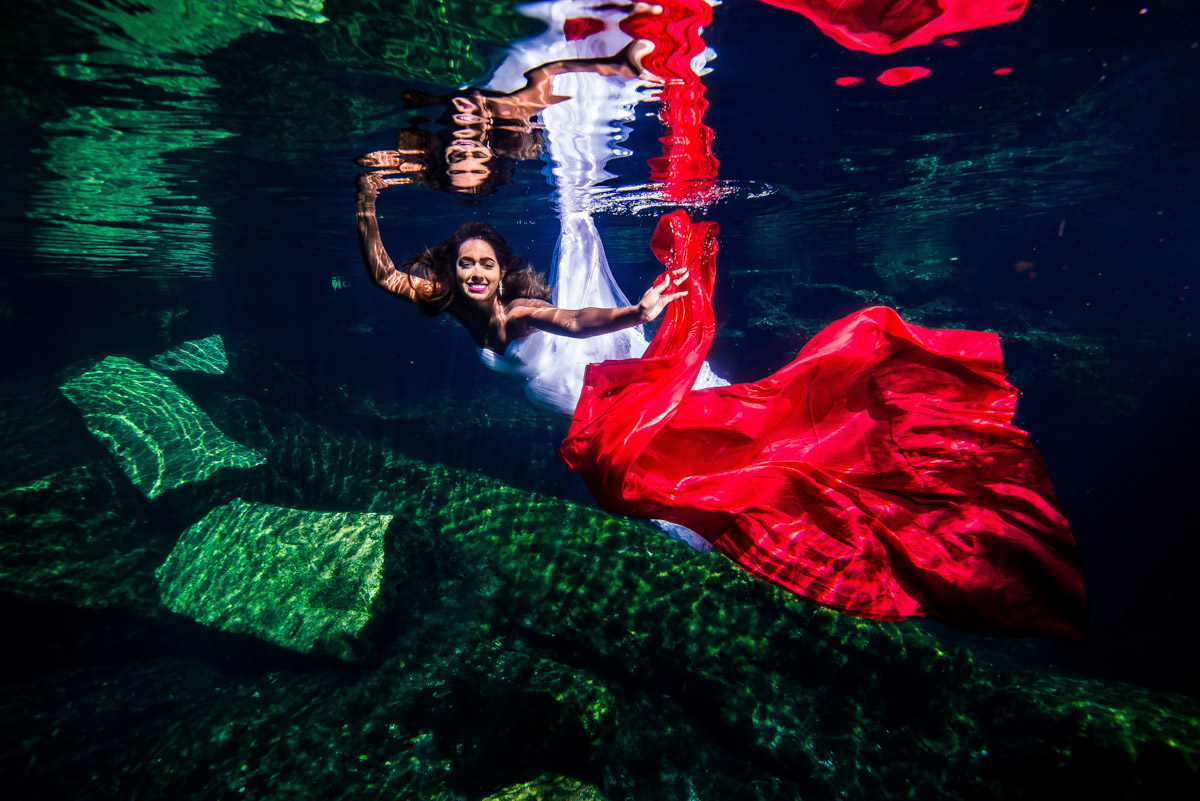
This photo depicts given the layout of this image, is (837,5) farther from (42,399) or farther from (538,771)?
(42,399)

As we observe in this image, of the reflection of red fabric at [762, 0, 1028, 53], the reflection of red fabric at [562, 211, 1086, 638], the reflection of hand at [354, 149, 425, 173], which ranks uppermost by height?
the reflection of red fabric at [762, 0, 1028, 53]

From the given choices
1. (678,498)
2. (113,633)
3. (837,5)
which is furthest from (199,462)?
(837,5)

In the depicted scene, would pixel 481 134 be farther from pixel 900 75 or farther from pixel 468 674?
pixel 468 674

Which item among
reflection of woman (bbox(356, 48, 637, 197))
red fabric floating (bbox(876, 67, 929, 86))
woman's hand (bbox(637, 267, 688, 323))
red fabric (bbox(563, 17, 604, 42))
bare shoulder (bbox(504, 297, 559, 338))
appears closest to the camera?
woman's hand (bbox(637, 267, 688, 323))

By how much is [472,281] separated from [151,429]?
11.5 m

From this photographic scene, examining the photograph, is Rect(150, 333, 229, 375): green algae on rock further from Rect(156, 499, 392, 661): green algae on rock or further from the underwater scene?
Rect(156, 499, 392, 661): green algae on rock

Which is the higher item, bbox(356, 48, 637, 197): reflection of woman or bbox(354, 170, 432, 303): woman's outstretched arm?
bbox(356, 48, 637, 197): reflection of woman

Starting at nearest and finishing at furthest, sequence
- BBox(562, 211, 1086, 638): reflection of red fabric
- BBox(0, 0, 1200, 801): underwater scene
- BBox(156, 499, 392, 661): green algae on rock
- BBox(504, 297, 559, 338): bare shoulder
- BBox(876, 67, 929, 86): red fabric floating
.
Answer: BBox(562, 211, 1086, 638): reflection of red fabric
BBox(0, 0, 1200, 801): underwater scene
BBox(504, 297, 559, 338): bare shoulder
BBox(156, 499, 392, 661): green algae on rock
BBox(876, 67, 929, 86): red fabric floating

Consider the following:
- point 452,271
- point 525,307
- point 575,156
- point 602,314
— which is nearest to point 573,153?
point 575,156

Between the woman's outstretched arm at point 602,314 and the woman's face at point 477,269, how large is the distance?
0.56 metres

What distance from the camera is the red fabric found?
4.91 meters

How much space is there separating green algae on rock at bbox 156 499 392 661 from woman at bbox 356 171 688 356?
4.02 meters

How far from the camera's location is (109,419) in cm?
1116

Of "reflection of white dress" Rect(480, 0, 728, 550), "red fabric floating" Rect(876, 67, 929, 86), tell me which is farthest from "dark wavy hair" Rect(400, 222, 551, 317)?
"red fabric floating" Rect(876, 67, 929, 86)
